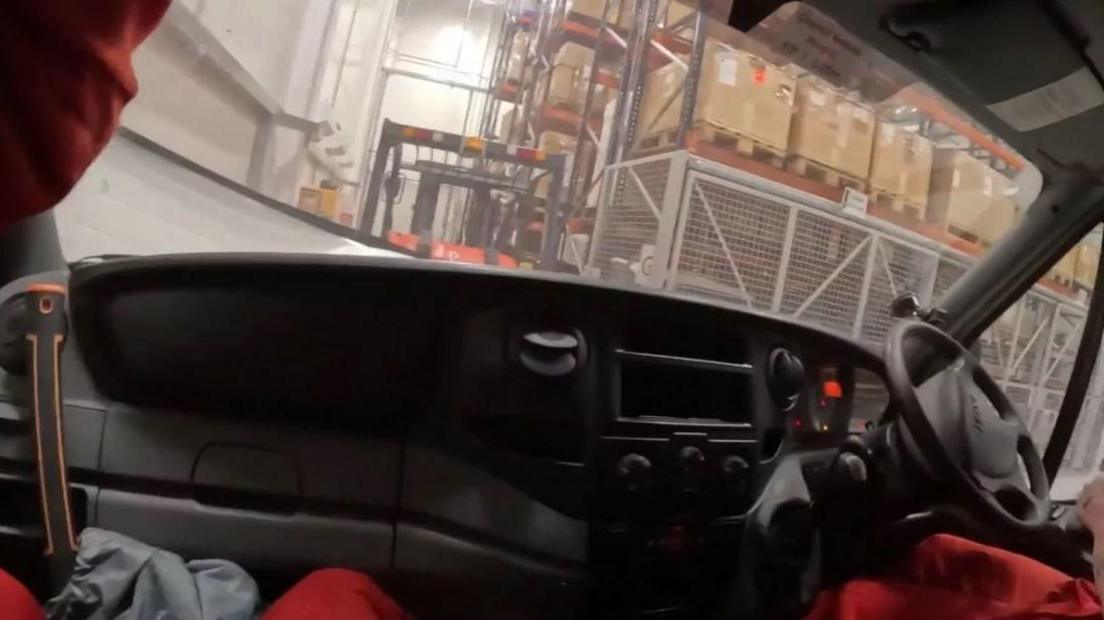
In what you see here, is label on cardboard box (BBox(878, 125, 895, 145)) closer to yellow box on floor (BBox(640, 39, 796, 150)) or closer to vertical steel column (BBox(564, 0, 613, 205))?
yellow box on floor (BBox(640, 39, 796, 150))

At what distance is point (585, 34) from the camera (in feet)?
12.0

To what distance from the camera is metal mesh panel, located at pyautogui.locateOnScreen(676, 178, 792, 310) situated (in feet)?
9.32

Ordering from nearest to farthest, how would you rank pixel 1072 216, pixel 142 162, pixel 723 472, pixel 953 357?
pixel 723 472
pixel 953 357
pixel 1072 216
pixel 142 162

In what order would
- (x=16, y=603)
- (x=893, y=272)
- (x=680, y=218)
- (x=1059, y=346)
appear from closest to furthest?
(x=16, y=603) → (x=680, y=218) → (x=893, y=272) → (x=1059, y=346)

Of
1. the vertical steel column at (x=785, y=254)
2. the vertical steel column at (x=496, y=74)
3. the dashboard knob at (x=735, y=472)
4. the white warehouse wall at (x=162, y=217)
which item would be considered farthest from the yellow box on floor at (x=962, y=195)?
the vertical steel column at (x=496, y=74)

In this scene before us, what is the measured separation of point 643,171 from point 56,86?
109 inches

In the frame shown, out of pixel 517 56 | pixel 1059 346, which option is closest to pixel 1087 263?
pixel 1059 346

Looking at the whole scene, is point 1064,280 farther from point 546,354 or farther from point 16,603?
point 16,603

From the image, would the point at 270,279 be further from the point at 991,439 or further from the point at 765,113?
the point at 765,113

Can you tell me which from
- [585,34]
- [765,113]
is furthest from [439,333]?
[585,34]

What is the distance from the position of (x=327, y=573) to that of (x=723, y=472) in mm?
458

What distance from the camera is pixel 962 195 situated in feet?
10.4

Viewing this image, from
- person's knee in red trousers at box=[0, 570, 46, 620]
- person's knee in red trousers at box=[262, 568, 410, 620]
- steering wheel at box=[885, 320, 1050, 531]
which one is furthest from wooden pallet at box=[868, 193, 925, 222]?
person's knee in red trousers at box=[0, 570, 46, 620]

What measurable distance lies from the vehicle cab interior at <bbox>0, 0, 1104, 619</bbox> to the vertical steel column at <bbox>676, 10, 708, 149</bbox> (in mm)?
1853
